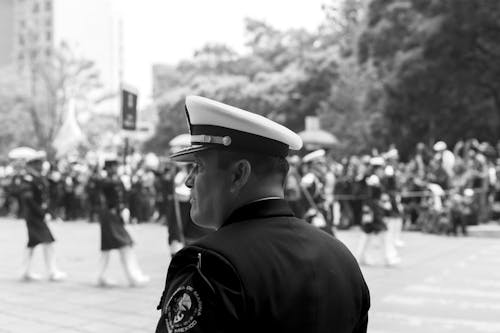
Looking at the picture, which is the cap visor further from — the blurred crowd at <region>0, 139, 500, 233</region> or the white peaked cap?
the blurred crowd at <region>0, 139, 500, 233</region>

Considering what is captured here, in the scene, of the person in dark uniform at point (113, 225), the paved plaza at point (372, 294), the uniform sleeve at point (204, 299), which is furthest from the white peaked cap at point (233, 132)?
the person in dark uniform at point (113, 225)

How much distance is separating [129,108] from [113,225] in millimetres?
1797

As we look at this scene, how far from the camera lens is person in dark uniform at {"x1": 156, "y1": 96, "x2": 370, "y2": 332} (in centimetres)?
161

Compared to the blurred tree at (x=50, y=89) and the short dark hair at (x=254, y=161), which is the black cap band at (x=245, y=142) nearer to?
the short dark hair at (x=254, y=161)

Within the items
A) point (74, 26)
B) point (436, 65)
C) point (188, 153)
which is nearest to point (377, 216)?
point (188, 153)

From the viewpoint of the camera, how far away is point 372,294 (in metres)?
8.68

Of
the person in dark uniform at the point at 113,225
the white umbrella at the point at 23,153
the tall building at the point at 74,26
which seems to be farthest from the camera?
the tall building at the point at 74,26

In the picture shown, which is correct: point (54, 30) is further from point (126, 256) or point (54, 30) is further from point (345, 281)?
point (345, 281)

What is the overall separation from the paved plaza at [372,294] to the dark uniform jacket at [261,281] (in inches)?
199

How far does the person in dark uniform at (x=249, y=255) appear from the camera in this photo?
1608mm

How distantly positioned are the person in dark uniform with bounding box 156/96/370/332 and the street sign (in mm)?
8119

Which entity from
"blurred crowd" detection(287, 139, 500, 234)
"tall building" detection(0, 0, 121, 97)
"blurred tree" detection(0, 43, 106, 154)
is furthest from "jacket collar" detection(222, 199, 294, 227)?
"tall building" detection(0, 0, 121, 97)

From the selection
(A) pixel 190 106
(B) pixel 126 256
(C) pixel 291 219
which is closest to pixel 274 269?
(C) pixel 291 219

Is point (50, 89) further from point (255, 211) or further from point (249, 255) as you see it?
point (249, 255)
